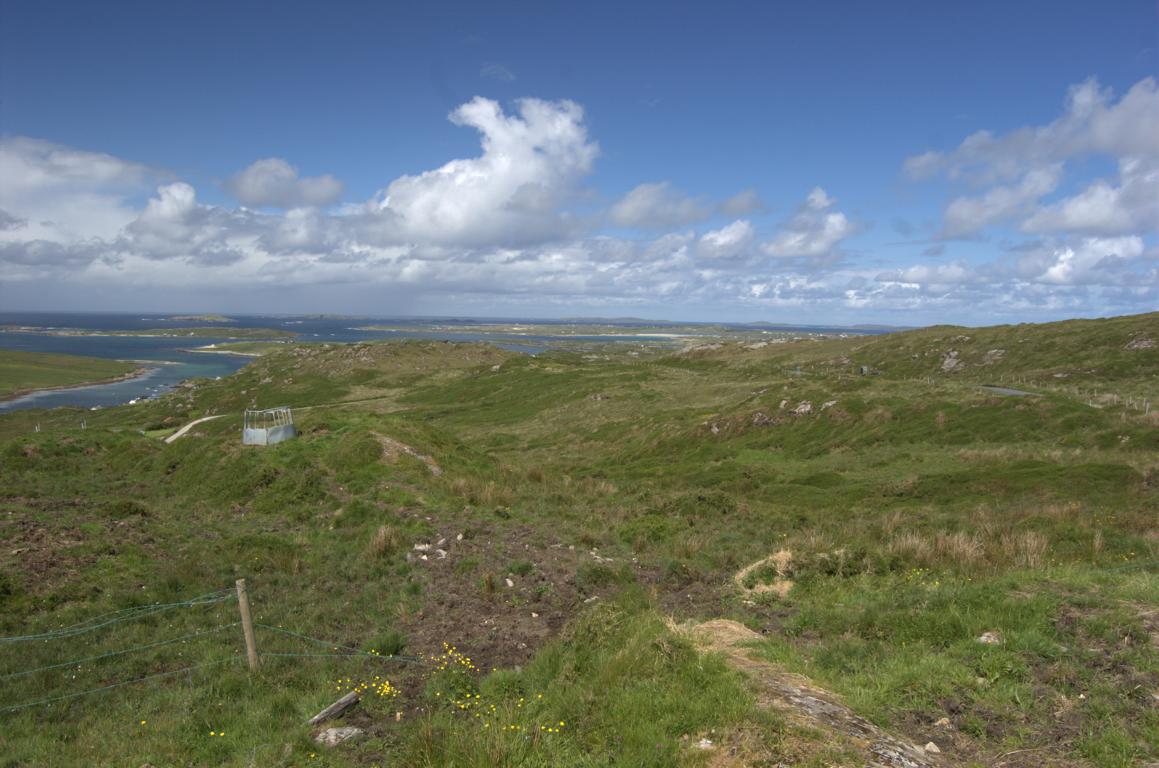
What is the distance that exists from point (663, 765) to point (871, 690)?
3.84 meters

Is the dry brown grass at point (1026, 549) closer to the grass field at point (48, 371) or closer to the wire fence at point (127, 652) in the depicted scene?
the wire fence at point (127, 652)

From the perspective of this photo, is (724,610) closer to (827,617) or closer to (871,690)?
(827,617)

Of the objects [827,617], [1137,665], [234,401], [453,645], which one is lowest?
[234,401]

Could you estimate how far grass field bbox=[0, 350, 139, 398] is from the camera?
146m

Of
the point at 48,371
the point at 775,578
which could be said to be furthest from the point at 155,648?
the point at 48,371

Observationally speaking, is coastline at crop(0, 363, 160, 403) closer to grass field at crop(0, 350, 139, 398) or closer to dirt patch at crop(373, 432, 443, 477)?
grass field at crop(0, 350, 139, 398)

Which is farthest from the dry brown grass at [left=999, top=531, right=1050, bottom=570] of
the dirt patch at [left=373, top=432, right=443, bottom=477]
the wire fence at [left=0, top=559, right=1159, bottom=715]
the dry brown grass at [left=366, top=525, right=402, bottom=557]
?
the dirt patch at [left=373, top=432, right=443, bottom=477]

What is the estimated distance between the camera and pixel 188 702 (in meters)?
10.1

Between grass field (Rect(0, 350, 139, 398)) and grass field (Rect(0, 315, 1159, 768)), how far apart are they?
154836 millimetres

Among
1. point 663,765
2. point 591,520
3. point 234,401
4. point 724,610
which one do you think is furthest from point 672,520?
point 234,401

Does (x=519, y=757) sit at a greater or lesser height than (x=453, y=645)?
greater

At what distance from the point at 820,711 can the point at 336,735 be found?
728 cm

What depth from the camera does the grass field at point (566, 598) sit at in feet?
25.9

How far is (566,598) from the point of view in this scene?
47.6 feet
